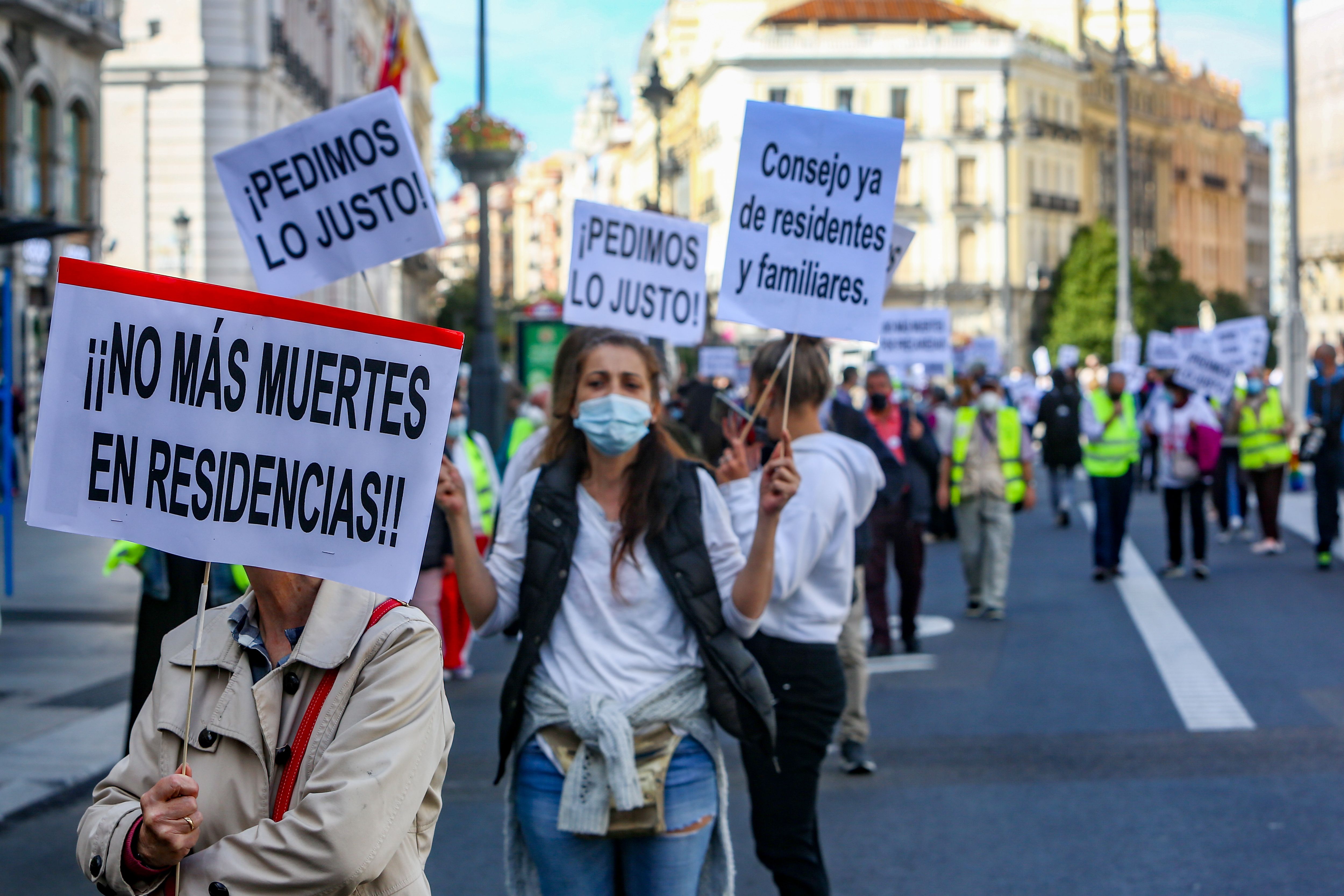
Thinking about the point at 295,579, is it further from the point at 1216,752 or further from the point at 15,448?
the point at 15,448

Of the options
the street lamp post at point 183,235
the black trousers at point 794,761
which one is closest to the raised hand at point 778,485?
the black trousers at point 794,761

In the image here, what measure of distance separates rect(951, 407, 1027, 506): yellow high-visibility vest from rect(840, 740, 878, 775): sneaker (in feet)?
17.2

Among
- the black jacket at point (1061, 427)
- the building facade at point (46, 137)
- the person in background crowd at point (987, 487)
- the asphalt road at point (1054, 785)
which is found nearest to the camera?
the asphalt road at point (1054, 785)

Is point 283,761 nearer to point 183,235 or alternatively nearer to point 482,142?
point 482,142

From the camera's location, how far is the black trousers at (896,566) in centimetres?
1048

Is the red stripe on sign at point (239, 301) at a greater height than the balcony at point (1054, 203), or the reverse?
the balcony at point (1054, 203)

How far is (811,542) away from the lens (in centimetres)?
459

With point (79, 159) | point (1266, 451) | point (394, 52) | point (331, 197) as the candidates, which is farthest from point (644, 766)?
point (79, 159)

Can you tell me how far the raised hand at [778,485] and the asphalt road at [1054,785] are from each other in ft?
7.46

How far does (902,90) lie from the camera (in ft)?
263

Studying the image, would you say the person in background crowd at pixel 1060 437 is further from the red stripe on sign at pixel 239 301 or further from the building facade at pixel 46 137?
the red stripe on sign at pixel 239 301

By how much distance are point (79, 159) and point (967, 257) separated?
182 feet

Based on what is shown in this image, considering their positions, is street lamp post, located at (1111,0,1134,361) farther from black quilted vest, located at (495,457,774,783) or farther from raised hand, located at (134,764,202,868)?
raised hand, located at (134,764,202,868)

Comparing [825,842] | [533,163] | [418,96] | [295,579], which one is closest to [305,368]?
[295,579]
